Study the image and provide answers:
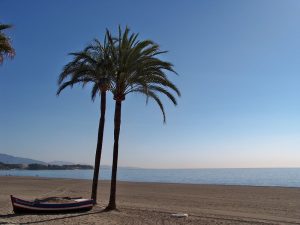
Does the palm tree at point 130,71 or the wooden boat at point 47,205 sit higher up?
the palm tree at point 130,71

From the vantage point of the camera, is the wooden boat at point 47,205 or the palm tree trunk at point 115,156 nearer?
the wooden boat at point 47,205

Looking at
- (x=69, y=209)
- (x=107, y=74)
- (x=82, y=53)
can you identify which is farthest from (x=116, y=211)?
(x=82, y=53)

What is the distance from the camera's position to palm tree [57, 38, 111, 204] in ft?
60.0

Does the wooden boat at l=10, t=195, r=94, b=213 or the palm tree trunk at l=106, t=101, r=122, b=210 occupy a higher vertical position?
A: the palm tree trunk at l=106, t=101, r=122, b=210

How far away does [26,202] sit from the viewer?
1620 cm

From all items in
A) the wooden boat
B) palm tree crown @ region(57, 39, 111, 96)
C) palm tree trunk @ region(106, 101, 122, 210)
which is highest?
palm tree crown @ region(57, 39, 111, 96)

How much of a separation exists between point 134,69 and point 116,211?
584 centimetres

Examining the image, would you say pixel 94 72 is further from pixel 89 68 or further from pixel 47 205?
pixel 47 205

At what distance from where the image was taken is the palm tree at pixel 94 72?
1828 centimetres

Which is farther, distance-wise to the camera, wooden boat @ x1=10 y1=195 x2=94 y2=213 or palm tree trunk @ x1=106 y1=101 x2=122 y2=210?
palm tree trunk @ x1=106 y1=101 x2=122 y2=210

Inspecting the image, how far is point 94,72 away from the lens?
19062 mm

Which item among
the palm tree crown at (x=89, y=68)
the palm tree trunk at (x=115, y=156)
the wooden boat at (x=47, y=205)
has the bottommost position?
the wooden boat at (x=47, y=205)

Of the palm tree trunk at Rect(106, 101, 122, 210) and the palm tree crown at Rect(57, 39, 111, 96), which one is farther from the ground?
the palm tree crown at Rect(57, 39, 111, 96)

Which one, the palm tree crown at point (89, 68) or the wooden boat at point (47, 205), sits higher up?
the palm tree crown at point (89, 68)
